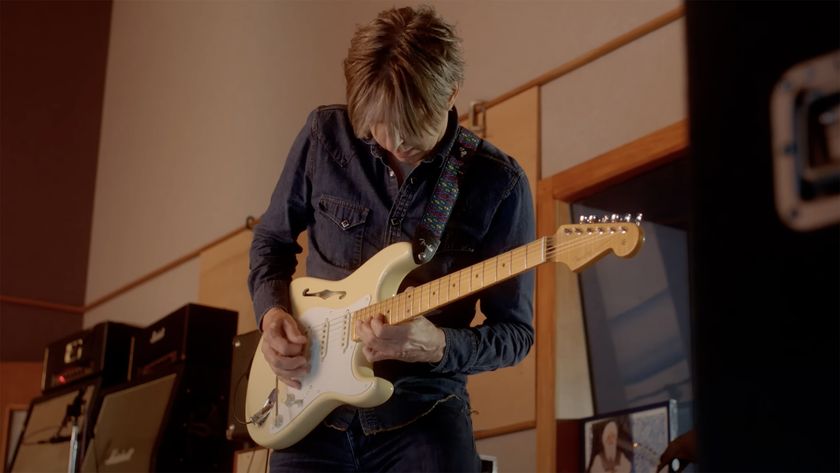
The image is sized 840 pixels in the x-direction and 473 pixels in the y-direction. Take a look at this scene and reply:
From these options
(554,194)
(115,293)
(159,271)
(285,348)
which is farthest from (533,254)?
(115,293)

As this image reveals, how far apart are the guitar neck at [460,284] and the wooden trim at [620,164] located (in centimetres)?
111

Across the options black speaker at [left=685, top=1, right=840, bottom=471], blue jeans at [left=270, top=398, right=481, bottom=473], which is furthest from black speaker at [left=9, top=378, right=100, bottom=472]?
black speaker at [left=685, top=1, right=840, bottom=471]

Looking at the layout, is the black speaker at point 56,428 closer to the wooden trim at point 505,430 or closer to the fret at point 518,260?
the wooden trim at point 505,430

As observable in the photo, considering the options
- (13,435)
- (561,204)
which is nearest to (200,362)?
(561,204)

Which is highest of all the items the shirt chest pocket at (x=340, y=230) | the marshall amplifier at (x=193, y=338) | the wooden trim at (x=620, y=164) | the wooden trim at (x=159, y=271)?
the wooden trim at (x=159, y=271)

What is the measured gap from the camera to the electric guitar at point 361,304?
1582mm

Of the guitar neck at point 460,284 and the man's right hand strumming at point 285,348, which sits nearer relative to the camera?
the guitar neck at point 460,284

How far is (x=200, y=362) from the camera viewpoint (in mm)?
3189

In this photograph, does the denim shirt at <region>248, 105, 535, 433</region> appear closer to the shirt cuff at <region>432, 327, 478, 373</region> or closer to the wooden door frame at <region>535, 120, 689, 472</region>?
the shirt cuff at <region>432, 327, 478, 373</region>

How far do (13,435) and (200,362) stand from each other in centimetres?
205

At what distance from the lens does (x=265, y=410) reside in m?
1.86

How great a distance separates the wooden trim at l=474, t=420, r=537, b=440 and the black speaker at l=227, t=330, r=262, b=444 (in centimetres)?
69

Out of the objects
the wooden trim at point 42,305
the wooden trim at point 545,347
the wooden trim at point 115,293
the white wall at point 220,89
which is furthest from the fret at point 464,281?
the wooden trim at point 42,305

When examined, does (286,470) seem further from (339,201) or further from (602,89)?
(602,89)
